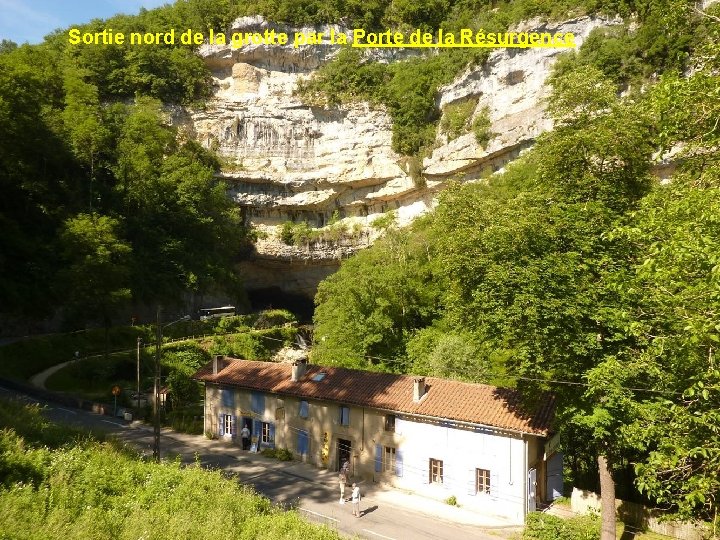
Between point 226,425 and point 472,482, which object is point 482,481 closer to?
point 472,482

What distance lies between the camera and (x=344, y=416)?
2034cm

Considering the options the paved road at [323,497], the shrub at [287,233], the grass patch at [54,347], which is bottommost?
the paved road at [323,497]

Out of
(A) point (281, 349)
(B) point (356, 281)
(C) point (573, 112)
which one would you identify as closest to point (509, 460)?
(C) point (573, 112)

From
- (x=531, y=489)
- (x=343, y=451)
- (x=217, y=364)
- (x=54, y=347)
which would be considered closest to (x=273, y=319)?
(x=54, y=347)

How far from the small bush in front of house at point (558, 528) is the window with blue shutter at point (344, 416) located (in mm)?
7610

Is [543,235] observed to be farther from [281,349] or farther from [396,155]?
[396,155]

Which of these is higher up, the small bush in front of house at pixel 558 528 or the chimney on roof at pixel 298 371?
the chimney on roof at pixel 298 371

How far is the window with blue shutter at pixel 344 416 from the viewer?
798 inches

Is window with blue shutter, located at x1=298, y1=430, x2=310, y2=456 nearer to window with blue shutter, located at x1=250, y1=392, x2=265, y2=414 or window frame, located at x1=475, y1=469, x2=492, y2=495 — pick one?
window with blue shutter, located at x1=250, y1=392, x2=265, y2=414

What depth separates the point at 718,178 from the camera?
338 inches

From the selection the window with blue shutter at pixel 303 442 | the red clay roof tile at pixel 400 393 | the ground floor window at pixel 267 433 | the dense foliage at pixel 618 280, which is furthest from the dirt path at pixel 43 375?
the dense foliage at pixel 618 280

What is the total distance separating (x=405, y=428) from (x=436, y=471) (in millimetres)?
1903

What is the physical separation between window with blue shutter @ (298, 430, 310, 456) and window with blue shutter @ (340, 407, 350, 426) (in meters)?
2.04

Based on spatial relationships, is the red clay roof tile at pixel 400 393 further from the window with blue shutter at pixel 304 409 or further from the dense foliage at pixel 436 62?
the dense foliage at pixel 436 62
